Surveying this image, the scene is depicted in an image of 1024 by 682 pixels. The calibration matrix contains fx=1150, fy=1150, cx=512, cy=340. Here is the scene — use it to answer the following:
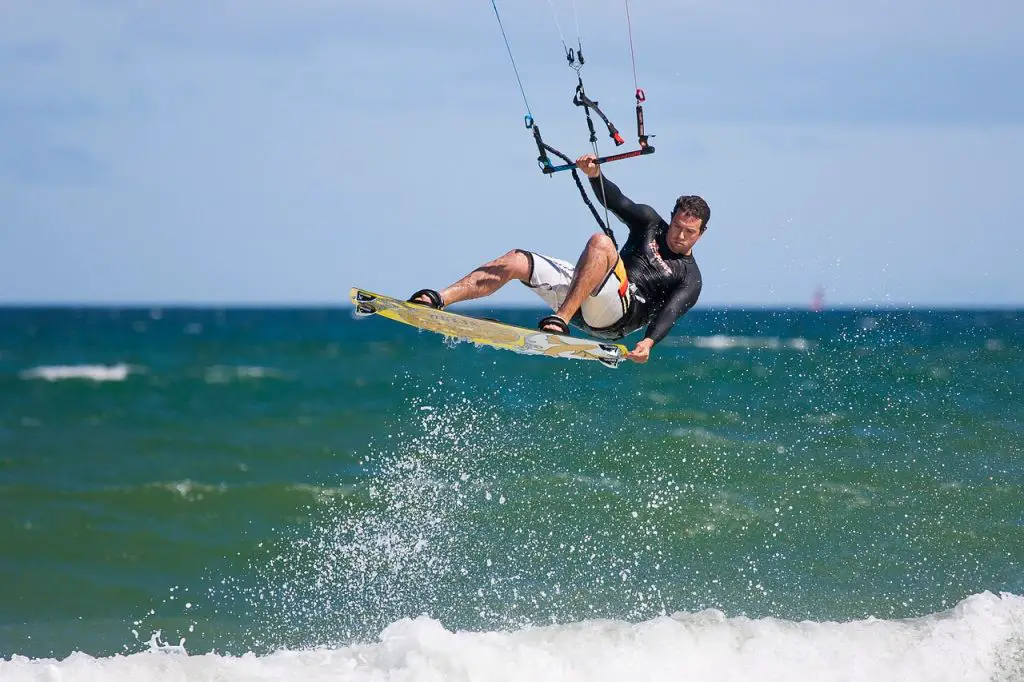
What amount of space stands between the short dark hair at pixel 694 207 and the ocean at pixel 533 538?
302 centimetres

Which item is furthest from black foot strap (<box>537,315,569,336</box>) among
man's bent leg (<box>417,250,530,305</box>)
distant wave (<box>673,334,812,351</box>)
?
distant wave (<box>673,334,812,351</box>)

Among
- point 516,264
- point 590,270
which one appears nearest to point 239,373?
point 516,264

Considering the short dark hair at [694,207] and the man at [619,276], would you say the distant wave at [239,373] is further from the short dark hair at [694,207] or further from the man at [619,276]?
the short dark hair at [694,207]

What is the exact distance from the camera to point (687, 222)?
8.45 metres

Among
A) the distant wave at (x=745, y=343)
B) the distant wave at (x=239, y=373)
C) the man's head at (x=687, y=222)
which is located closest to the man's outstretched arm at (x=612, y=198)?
the man's head at (x=687, y=222)

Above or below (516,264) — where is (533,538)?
below

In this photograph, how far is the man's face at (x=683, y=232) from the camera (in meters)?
8.45

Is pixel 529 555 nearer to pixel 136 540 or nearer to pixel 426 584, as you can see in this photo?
pixel 426 584

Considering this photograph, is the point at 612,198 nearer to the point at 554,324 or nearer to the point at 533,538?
the point at 554,324

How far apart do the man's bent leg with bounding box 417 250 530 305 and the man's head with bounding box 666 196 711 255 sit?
3.65 ft

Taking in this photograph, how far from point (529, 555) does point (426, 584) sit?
129 cm

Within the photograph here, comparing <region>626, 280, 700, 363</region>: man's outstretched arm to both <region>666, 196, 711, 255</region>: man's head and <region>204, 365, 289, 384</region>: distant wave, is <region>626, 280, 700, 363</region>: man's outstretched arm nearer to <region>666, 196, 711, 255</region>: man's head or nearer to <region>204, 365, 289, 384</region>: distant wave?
<region>666, 196, 711, 255</region>: man's head

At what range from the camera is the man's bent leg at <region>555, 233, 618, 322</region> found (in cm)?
826

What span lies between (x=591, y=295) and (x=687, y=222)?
89cm
